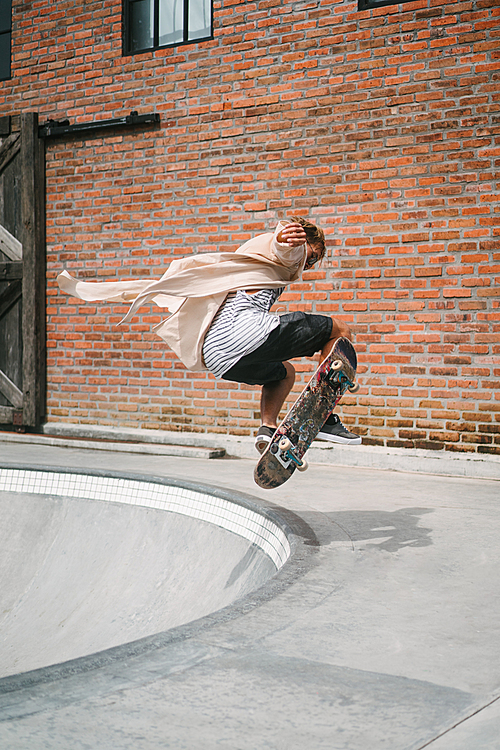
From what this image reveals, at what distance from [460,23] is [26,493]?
17.8 ft

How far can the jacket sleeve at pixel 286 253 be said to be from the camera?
3844mm

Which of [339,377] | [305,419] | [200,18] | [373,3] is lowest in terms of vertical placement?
[305,419]

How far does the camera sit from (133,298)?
3975 millimetres

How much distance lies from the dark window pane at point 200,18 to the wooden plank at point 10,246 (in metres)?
3.19

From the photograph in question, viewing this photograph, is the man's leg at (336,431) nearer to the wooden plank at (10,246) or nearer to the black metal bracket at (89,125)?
the black metal bracket at (89,125)

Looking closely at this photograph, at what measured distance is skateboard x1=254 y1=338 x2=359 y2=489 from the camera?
13.0ft

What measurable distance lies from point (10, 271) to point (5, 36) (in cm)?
299

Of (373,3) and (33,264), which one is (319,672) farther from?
(33,264)

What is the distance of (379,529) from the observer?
4168 mm

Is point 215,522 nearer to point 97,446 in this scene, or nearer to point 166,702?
point 166,702

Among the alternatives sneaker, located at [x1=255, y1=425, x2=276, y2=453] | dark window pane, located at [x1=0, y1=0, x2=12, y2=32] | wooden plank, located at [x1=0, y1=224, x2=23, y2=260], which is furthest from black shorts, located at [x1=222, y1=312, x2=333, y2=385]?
dark window pane, located at [x1=0, y1=0, x2=12, y2=32]

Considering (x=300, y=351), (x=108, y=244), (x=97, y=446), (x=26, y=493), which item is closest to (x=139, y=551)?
Result: (x=26, y=493)

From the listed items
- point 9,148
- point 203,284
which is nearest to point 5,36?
point 9,148

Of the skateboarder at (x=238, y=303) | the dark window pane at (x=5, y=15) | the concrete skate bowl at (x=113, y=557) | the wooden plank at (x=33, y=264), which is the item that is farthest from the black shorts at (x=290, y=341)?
the dark window pane at (x=5, y=15)
